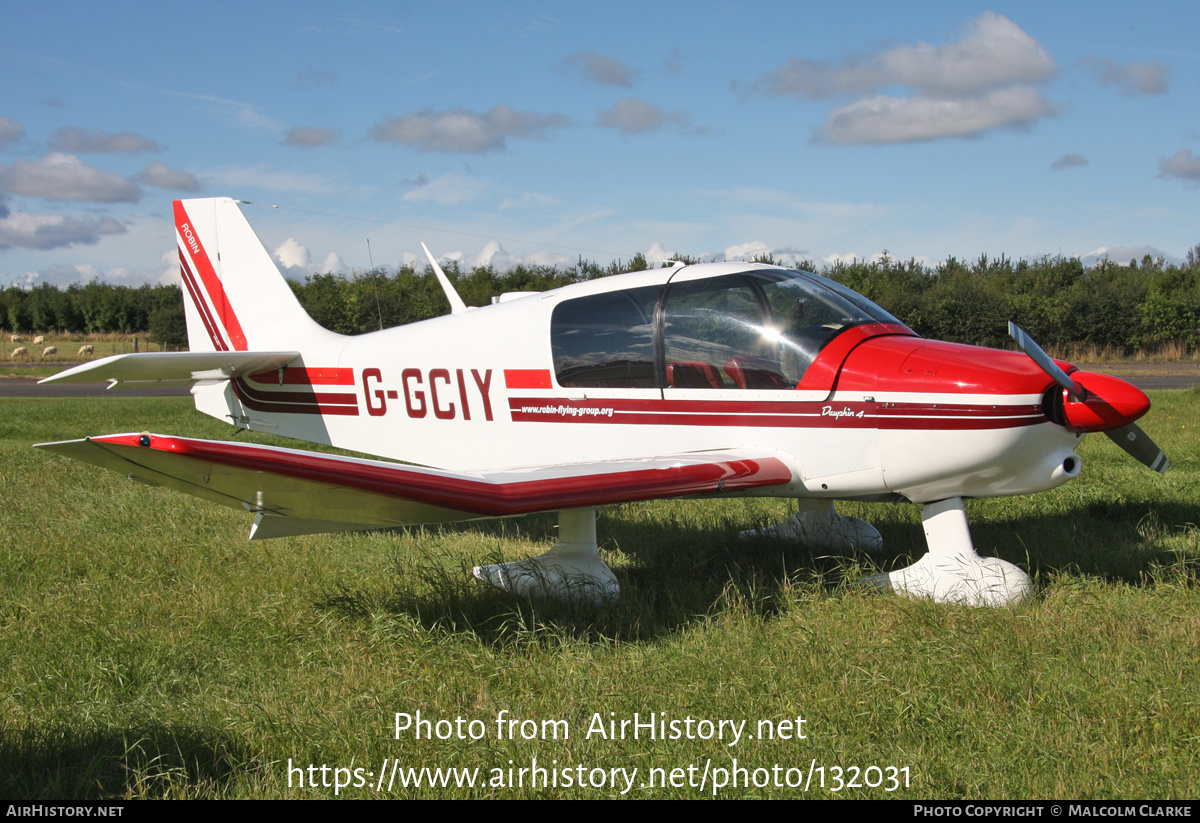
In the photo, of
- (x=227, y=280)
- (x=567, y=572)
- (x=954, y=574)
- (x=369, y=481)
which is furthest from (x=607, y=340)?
(x=227, y=280)

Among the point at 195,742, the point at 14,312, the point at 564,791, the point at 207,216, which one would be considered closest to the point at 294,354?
the point at 207,216

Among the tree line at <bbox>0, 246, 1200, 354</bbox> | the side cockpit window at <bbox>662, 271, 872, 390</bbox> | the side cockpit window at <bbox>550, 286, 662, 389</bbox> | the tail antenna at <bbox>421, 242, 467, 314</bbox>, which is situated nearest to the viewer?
the side cockpit window at <bbox>662, 271, 872, 390</bbox>

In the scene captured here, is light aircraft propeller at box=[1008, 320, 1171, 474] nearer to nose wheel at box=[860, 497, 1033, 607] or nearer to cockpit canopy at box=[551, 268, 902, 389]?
nose wheel at box=[860, 497, 1033, 607]

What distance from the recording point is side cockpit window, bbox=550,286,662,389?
5.01 m

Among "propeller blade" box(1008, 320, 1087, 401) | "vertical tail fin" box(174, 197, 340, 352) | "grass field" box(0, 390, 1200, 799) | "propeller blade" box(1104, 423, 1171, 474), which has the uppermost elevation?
"vertical tail fin" box(174, 197, 340, 352)

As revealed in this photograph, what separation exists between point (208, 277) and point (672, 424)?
16.9 feet

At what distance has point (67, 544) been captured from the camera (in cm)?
601

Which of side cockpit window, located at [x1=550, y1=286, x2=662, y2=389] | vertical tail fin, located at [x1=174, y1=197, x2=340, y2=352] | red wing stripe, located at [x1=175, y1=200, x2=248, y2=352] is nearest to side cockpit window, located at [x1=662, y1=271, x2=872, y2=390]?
side cockpit window, located at [x1=550, y1=286, x2=662, y2=389]

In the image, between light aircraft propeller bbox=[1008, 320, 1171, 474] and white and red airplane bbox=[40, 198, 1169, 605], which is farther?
light aircraft propeller bbox=[1008, 320, 1171, 474]

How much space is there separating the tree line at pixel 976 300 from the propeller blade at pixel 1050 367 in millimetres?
25031

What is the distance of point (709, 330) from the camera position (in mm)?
4828

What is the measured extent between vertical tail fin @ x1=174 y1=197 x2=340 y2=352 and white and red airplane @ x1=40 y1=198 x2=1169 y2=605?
3.68 feet

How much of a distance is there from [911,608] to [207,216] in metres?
6.92

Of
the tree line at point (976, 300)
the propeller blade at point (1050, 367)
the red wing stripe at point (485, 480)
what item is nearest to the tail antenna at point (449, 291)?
the red wing stripe at point (485, 480)
